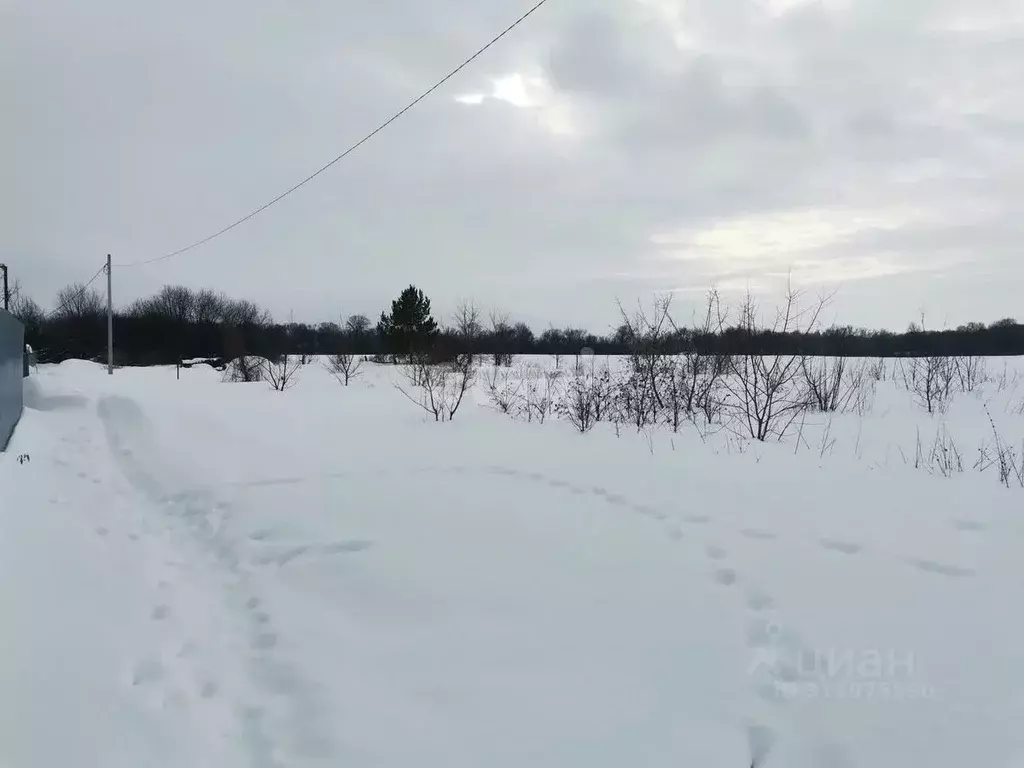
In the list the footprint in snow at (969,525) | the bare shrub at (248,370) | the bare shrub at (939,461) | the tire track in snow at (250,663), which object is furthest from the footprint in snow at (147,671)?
the bare shrub at (248,370)

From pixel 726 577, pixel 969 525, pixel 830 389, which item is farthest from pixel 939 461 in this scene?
pixel 830 389

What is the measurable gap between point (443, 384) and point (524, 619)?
851 cm

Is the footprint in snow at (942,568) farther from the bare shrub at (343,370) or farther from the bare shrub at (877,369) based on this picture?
the bare shrub at (343,370)

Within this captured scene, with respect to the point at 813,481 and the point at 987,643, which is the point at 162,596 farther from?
the point at 813,481

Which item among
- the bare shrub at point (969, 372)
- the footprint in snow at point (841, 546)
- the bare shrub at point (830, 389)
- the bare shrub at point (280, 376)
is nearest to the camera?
the footprint in snow at point (841, 546)

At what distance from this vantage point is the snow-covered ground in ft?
7.83

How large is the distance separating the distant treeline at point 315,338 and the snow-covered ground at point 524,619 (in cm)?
471

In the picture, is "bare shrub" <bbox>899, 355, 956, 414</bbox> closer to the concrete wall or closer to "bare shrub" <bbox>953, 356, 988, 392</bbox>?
"bare shrub" <bbox>953, 356, 988, 392</bbox>

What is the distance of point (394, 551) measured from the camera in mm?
4102

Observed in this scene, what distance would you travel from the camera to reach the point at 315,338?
6894 cm

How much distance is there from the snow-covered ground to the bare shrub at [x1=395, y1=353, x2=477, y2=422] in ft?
16.3

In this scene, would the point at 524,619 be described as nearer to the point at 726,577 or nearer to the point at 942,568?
the point at 726,577

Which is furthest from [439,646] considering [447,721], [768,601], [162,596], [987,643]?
[987,643]

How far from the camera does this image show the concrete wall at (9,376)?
799 centimetres
